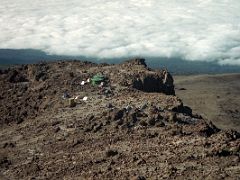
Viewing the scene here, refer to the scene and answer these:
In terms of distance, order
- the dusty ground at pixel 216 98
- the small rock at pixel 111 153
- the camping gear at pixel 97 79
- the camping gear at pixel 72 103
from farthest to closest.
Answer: the dusty ground at pixel 216 98
the camping gear at pixel 97 79
the camping gear at pixel 72 103
the small rock at pixel 111 153

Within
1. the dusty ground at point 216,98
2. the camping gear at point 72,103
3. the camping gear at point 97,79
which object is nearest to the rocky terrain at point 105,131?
the camping gear at point 72,103

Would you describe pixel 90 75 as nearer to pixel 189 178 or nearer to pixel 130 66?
pixel 130 66

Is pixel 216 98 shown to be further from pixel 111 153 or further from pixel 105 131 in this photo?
pixel 111 153

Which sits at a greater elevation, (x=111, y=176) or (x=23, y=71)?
(x=23, y=71)

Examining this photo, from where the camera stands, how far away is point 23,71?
58.4m

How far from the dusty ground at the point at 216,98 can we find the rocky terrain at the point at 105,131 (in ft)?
150

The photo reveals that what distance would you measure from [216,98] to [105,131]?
8880 centimetres

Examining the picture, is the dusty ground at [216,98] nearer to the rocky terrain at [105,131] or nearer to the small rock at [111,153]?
the rocky terrain at [105,131]

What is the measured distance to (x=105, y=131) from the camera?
A: 134 ft

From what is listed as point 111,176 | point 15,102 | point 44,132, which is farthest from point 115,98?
point 111,176

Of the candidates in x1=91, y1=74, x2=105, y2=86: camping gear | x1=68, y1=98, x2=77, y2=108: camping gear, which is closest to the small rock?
x1=68, y1=98, x2=77, y2=108: camping gear

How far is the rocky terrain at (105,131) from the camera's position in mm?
34531

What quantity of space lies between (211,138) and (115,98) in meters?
11.3

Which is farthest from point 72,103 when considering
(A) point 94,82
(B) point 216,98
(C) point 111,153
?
(B) point 216,98
